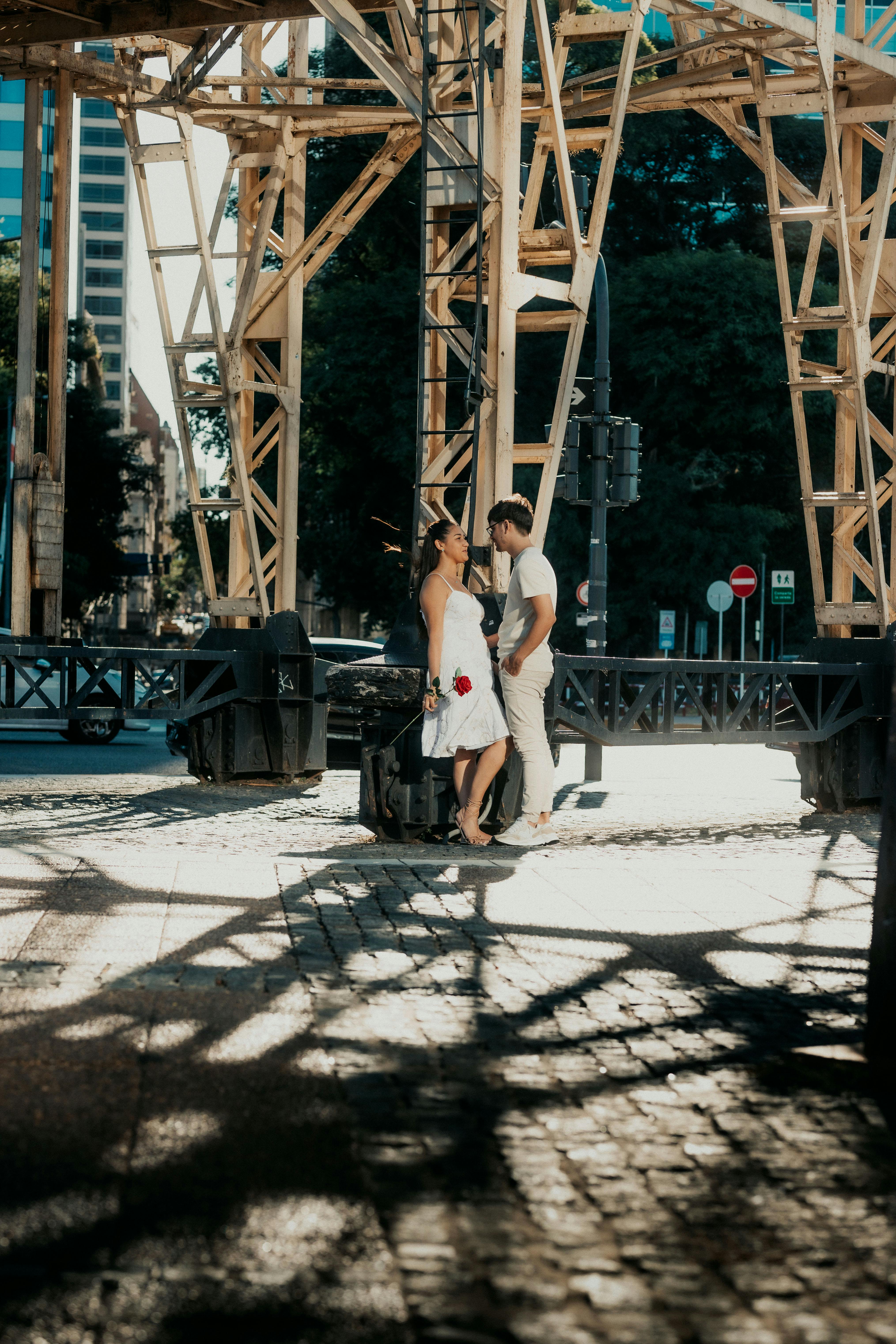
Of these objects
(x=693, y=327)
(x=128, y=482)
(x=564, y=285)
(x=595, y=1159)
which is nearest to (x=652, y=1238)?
(x=595, y=1159)

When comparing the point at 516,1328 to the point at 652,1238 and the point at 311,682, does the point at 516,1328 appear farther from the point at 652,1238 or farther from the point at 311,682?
the point at 311,682

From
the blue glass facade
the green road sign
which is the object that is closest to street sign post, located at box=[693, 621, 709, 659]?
the green road sign

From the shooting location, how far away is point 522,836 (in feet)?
33.4

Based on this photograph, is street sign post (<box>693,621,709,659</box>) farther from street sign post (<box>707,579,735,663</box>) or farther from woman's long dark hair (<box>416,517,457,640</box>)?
woman's long dark hair (<box>416,517,457,640</box>)

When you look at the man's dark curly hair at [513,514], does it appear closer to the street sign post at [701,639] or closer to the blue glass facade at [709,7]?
the street sign post at [701,639]

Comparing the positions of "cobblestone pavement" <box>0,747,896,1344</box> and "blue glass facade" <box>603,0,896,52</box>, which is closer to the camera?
"cobblestone pavement" <box>0,747,896,1344</box>

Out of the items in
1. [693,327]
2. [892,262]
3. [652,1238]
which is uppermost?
[693,327]

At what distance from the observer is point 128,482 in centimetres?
5238

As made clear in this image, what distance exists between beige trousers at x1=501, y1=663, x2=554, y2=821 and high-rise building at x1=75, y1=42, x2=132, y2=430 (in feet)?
437

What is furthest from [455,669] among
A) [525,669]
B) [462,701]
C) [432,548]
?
[432,548]

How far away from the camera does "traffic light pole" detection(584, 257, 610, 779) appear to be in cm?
1872

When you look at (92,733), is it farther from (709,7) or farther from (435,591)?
(709,7)

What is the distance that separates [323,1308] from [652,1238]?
770 mm

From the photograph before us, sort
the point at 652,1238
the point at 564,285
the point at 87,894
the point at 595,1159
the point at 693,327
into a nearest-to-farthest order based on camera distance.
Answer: the point at 652,1238, the point at 595,1159, the point at 87,894, the point at 564,285, the point at 693,327
